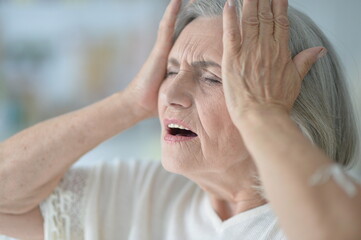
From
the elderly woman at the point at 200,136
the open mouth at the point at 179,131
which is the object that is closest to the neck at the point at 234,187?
the elderly woman at the point at 200,136

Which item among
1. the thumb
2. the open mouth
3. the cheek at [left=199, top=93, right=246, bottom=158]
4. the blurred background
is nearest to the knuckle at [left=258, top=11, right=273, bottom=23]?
the thumb

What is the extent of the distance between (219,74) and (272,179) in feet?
1.67

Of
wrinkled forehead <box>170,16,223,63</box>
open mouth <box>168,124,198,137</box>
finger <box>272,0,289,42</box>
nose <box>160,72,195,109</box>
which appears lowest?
open mouth <box>168,124,198,137</box>

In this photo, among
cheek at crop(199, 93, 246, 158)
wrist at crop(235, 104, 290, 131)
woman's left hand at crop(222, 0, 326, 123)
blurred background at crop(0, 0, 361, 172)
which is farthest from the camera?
blurred background at crop(0, 0, 361, 172)

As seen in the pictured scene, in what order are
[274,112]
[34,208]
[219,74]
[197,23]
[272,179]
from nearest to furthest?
1. [272,179]
2. [274,112]
3. [219,74]
4. [197,23]
5. [34,208]

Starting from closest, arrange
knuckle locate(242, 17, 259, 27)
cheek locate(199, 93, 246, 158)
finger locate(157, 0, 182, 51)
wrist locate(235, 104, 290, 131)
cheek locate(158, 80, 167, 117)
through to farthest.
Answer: wrist locate(235, 104, 290, 131)
knuckle locate(242, 17, 259, 27)
cheek locate(199, 93, 246, 158)
cheek locate(158, 80, 167, 117)
finger locate(157, 0, 182, 51)

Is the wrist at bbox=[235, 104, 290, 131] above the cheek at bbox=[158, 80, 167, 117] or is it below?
above

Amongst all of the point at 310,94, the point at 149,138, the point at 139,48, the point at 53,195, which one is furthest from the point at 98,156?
the point at 310,94

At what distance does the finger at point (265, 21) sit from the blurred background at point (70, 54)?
1619mm

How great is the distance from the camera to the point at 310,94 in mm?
1458

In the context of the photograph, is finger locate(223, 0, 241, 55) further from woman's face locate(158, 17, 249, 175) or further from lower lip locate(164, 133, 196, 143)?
lower lip locate(164, 133, 196, 143)

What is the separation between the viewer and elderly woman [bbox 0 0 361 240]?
1.26 m

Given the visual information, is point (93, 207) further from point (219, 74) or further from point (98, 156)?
point (98, 156)

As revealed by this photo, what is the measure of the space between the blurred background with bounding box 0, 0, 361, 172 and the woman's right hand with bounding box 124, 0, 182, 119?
1.25 meters
